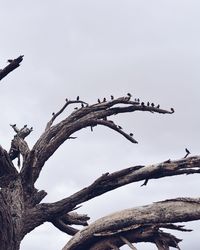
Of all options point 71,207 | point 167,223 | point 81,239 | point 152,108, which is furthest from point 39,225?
point 152,108

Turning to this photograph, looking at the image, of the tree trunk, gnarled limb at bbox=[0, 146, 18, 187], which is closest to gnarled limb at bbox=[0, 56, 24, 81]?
the tree trunk

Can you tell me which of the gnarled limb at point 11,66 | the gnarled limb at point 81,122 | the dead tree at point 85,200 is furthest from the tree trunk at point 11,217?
the gnarled limb at point 11,66

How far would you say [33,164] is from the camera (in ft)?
37.3

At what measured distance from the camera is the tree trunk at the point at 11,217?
8.91 metres

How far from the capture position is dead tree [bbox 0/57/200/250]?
955 centimetres

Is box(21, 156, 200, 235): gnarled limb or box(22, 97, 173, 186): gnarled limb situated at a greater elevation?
box(22, 97, 173, 186): gnarled limb

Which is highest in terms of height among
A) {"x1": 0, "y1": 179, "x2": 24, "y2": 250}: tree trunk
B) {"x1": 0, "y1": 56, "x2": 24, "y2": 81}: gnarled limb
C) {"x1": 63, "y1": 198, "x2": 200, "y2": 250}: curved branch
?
{"x1": 0, "y1": 56, "x2": 24, "y2": 81}: gnarled limb

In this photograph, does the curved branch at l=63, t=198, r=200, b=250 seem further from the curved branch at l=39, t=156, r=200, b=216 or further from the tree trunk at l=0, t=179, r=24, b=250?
the tree trunk at l=0, t=179, r=24, b=250

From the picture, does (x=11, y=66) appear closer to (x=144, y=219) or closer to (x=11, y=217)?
(x=11, y=217)

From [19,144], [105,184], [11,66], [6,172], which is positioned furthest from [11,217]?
[19,144]

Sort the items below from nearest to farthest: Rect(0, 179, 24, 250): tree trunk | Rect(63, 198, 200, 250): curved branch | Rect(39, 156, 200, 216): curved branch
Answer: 1. Rect(0, 179, 24, 250): tree trunk
2. Rect(63, 198, 200, 250): curved branch
3. Rect(39, 156, 200, 216): curved branch

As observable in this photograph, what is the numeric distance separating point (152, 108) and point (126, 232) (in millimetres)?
3905

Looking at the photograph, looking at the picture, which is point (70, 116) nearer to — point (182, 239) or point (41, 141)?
point (41, 141)

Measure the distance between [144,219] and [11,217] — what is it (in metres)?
2.60
